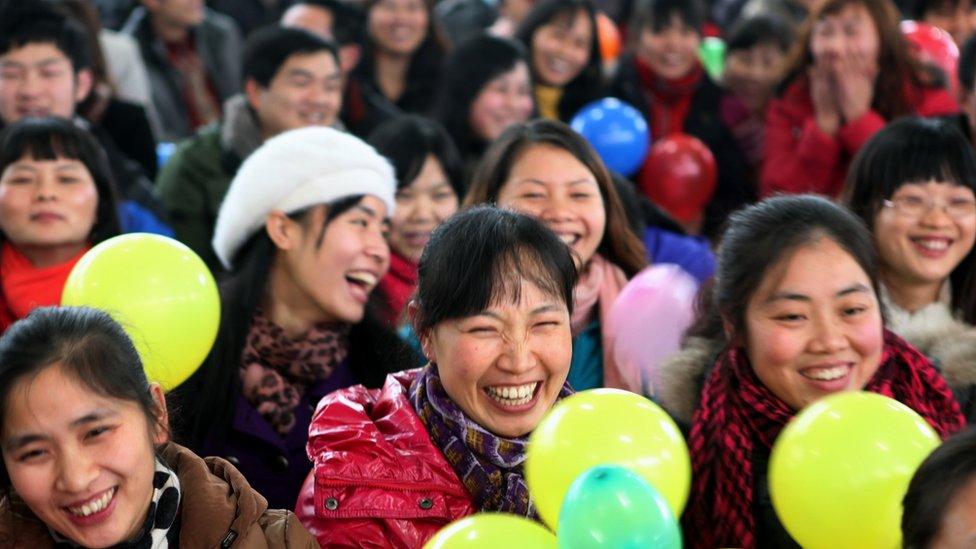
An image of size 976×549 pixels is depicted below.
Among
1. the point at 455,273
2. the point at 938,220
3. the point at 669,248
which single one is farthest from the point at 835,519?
the point at 669,248

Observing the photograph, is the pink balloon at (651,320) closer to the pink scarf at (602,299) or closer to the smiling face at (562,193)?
the pink scarf at (602,299)

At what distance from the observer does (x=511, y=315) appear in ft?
8.57

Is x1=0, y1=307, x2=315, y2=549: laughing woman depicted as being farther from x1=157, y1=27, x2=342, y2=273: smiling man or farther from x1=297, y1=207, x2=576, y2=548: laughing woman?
x1=157, y1=27, x2=342, y2=273: smiling man

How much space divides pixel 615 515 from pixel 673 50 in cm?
464

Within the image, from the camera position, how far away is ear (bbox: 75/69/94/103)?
5113 millimetres

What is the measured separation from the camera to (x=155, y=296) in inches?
119

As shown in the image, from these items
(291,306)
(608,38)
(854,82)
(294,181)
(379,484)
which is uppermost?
(854,82)

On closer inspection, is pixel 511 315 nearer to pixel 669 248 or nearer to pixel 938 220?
pixel 938 220

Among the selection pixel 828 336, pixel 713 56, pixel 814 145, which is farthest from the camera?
pixel 713 56

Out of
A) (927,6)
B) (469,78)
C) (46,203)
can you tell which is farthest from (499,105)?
(927,6)

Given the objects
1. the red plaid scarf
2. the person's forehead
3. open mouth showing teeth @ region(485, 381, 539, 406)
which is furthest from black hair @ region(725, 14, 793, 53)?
open mouth showing teeth @ region(485, 381, 539, 406)

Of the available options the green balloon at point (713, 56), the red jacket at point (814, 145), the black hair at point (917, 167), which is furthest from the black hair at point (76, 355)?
the green balloon at point (713, 56)

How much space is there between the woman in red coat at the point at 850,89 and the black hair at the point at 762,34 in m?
0.97

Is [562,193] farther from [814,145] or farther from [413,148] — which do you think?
[814,145]
